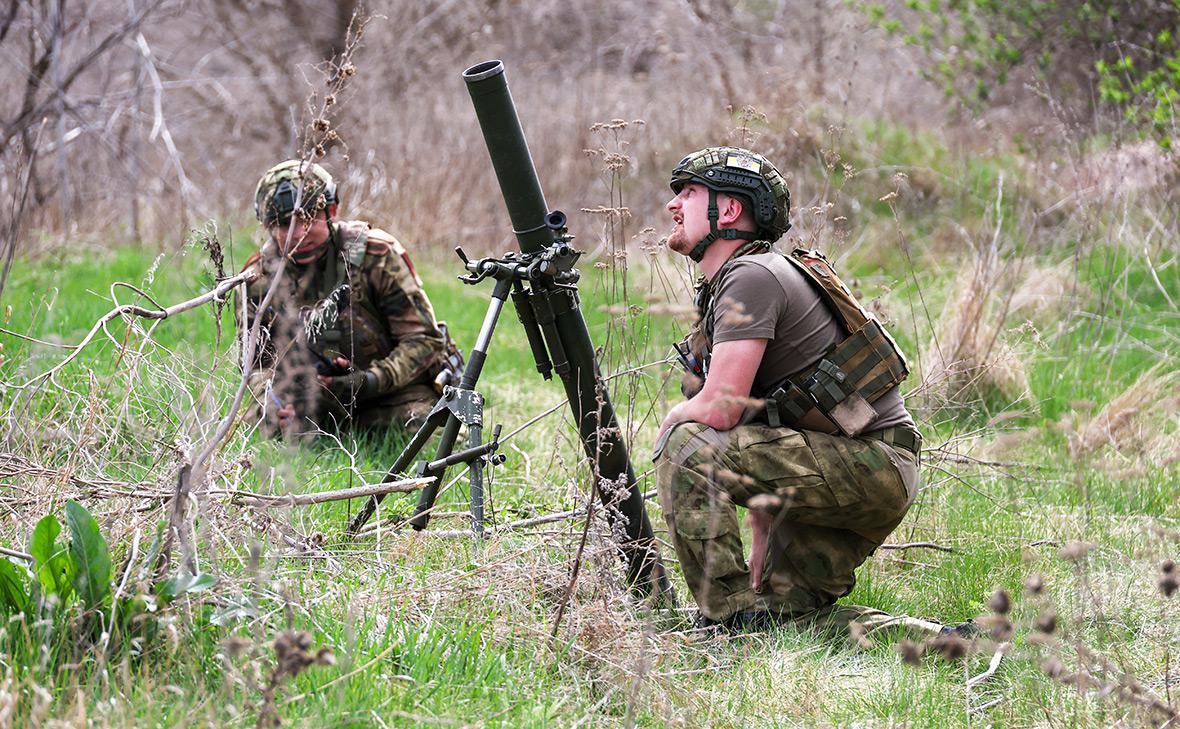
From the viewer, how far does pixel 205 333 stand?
668 centimetres

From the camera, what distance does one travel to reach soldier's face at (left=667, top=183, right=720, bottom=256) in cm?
390

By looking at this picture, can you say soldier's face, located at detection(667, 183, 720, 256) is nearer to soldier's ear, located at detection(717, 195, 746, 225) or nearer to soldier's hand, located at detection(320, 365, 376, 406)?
soldier's ear, located at detection(717, 195, 746, 225)

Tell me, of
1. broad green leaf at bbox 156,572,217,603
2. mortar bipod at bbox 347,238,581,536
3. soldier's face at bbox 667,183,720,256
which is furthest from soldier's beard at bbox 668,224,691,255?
broad green leaf at bbox 156,572,217,603

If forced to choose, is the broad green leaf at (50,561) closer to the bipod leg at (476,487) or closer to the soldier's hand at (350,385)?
the bipod leg at (476,487)

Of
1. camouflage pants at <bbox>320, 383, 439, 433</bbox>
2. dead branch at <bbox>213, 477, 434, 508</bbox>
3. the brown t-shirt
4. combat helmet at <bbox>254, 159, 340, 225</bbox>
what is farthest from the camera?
camouflage pants at <bbox>320, 383, 439, 433</bbox>

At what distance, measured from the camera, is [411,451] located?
12.2 ft

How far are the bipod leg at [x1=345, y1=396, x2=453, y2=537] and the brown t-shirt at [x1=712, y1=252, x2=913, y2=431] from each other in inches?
33.2

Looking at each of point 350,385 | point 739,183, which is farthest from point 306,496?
point 350,385

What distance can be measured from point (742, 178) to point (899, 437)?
3.16ft

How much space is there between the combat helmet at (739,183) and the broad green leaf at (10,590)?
2146mm

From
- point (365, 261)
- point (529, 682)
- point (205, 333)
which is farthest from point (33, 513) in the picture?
point (205, 333)

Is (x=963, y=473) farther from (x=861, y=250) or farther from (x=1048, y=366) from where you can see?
(x=861, y=250)

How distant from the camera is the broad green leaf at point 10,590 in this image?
9.44 ft

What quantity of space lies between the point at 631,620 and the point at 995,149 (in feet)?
29.9
